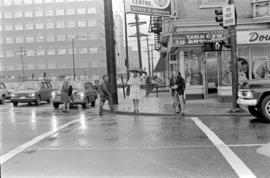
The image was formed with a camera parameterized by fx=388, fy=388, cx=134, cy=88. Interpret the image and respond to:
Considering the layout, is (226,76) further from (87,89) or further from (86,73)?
(86,73)

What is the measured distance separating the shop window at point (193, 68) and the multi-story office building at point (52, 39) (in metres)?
94.9

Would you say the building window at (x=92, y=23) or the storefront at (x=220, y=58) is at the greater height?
the building window at (x=92, y=23)

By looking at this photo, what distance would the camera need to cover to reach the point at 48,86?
89.4ft

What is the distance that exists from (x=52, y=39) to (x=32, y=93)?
96.8 m

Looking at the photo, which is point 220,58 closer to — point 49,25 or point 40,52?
point 40,52

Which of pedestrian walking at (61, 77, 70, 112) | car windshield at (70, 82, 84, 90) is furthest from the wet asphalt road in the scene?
car windshield at (70, 82, 84, 90)

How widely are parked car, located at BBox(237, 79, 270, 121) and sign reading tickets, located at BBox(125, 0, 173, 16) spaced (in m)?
8.81

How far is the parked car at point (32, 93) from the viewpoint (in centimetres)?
2450

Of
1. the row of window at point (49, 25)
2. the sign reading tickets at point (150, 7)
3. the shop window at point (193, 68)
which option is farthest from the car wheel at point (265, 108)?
the row of window at point (49, 25)

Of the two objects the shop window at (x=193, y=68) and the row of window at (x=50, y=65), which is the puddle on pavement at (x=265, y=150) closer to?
the shop window at (x=193, y=68)

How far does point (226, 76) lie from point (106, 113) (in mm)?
6540

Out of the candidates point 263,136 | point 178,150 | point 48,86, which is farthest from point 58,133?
point 48,86

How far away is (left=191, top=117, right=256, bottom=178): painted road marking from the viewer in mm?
6199

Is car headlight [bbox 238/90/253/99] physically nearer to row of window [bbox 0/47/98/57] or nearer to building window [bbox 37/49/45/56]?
row of window [bbox 0/47/98/57]
